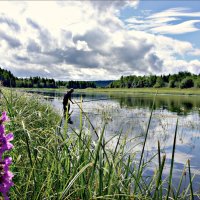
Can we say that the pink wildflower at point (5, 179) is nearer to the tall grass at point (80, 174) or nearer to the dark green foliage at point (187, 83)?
the tall grass at point (80, 174)

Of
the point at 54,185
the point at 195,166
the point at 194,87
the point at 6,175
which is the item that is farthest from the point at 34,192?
the point at 194,87

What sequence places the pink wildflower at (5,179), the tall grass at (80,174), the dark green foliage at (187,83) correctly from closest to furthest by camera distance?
the pink wildflower at (5,179) → the tall grass at (80,174) → the dark green foliage at (187,83)

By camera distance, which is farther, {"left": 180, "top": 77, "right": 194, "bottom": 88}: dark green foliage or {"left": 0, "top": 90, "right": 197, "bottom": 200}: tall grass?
{"left": 180, "top": 77, "right": 194, "bottom": 88}: dark green foliage

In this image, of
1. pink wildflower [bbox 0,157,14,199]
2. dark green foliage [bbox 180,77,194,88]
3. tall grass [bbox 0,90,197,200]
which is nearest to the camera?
pink wildflower [bbox 0,157,14,199]

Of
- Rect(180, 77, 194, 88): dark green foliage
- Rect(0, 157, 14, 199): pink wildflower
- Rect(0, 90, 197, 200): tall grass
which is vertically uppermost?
Rect(180, 77, 194, 88): dark green foliage

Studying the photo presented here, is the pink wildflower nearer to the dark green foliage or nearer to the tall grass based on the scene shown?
the tall grass

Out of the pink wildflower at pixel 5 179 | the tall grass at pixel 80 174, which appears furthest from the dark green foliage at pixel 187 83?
the pink wildflower at pixel 5 179

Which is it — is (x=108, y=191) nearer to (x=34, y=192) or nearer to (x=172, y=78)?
(x=34, y=192)

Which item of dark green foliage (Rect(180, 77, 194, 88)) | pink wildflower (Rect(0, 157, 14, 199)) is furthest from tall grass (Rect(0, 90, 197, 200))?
dark green foliage (Rect(180, 77, 194, 88))

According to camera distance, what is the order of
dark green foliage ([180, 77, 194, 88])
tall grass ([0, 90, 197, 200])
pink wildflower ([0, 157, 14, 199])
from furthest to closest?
1. dark green foliage ([180, 77, 194, 88])
2. tall grass ([0, 90, 197, 200])
3. pink wildflower ([0, 157, 14, 199])

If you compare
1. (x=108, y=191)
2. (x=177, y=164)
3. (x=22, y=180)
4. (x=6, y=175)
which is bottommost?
(x=177, y=164)

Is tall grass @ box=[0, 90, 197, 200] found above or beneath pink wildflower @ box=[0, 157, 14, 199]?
beneath

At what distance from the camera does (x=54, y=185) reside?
4578 mm

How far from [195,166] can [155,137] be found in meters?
6.42
